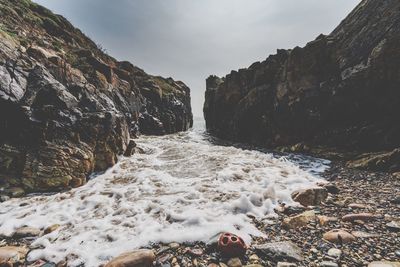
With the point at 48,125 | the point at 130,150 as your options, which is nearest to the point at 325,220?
the point at 48,125

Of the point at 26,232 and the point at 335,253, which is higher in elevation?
the point at 335,253

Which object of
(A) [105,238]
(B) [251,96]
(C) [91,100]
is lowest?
(A) [105,238]

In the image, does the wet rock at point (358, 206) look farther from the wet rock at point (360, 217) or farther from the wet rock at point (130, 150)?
the wet rock at point (130, 150)

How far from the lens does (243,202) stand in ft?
22.6

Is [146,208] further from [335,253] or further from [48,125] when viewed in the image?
[48,125]

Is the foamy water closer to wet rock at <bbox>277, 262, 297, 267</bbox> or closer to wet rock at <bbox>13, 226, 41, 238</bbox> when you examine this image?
wet rock at <bbox>13, 226, 41, 238</bbox>

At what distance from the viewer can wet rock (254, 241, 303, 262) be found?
13.8 feet

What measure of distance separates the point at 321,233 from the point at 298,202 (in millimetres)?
2087

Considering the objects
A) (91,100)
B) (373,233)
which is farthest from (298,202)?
(91,100)

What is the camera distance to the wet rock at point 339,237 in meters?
4.65

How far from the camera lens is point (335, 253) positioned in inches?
168

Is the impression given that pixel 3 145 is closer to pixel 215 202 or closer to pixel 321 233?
pixel 215 202

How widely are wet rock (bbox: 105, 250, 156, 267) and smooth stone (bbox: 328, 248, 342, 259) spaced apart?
3.42m

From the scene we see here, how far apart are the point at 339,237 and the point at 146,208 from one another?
515 centimetres
